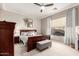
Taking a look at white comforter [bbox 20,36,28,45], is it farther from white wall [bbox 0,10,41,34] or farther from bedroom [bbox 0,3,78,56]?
white wall [bbox 0,10,41,34]

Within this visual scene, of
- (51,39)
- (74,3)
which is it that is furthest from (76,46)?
(74,3)

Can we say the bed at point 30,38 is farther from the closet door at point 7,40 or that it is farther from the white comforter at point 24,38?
the closet door at point 7,40

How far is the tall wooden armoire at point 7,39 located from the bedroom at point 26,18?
0.06m

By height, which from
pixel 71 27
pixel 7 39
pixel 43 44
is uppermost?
pixel 71 27

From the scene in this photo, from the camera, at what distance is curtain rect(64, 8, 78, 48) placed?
1782mm

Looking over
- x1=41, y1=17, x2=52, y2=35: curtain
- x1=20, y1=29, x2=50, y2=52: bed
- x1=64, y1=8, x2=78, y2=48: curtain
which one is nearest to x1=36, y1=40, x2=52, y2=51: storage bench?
x1=20, y1=29, x2=50, y2=52: bed

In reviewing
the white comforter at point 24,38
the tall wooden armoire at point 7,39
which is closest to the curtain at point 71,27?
the white comforter at point 24,38

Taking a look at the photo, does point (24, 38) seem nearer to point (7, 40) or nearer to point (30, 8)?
point (7, 40)

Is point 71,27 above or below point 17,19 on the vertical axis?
below

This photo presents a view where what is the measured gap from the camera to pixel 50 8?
6.05 ft

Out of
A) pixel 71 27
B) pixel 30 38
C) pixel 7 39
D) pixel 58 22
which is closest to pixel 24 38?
pixel 30 38

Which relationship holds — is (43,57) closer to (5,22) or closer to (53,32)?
(53,32)

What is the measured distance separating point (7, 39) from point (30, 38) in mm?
411

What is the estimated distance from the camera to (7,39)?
1.81m
